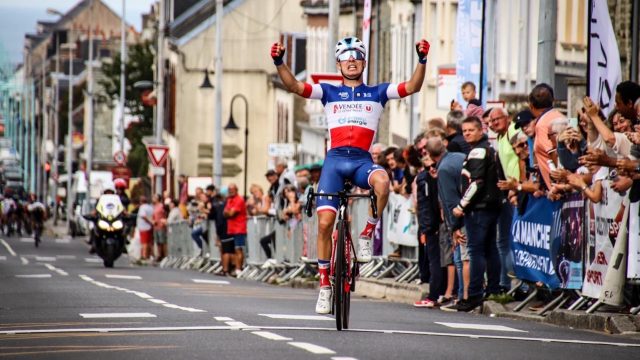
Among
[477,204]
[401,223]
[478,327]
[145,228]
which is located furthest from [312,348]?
[145,228]

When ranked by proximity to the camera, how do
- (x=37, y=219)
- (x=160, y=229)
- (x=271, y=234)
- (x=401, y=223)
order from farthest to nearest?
(x=37, y=219)
(x=160, y=229)
(x=271, y=234)
(x=401, y=223)

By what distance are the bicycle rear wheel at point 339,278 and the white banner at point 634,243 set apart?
115 inches

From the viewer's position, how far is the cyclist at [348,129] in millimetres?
15055

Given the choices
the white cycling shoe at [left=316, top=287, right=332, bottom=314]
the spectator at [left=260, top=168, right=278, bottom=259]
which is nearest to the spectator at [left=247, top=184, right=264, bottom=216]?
the spectator at [left=260, top=168, right=278, bottom=259]

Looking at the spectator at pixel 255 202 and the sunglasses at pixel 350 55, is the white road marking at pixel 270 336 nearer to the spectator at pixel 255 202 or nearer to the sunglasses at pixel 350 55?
the sunglasses at pixel 350 55

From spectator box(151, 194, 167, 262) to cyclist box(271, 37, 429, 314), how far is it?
3750 centimetres

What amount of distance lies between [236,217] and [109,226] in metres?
2.81

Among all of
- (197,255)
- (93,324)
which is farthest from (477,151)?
(197,255)

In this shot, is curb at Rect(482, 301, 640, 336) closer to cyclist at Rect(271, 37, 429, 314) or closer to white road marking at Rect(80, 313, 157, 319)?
cyclist at Rect(271, 37, 429, 314)

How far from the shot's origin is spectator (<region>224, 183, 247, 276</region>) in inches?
1486

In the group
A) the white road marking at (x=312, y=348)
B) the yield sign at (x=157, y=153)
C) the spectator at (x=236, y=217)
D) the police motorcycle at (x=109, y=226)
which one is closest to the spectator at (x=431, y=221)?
the white road marking at (x=312, y=348)

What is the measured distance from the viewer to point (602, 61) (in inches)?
739

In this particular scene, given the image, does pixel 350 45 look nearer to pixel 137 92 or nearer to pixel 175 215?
pixel 175 215

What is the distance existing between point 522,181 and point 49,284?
8.84 m
